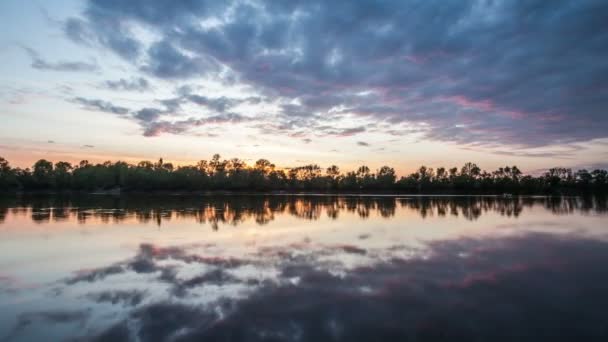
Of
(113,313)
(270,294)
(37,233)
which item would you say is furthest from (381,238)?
(37,233)

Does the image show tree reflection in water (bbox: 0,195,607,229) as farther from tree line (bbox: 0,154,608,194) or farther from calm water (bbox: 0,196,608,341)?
tree line (bbox: 0,154,608,194)

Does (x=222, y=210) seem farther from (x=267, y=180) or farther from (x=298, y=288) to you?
(x=267, y=180)

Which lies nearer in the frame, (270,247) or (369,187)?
(270,247)

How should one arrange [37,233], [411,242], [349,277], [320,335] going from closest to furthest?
[320,335], [349,277], [411,242], [37,233]

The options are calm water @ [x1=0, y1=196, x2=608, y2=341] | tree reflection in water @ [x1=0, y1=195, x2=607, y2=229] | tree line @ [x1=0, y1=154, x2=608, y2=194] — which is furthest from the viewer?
tree line @ [x1=0, y1=154, x2=608, y2=194]

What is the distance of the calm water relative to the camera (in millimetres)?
6895

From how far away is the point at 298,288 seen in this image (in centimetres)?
954

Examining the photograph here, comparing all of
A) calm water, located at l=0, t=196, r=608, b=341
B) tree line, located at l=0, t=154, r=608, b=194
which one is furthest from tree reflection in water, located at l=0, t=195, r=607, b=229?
tree line, located at l=0, t=154, r=608, b=194

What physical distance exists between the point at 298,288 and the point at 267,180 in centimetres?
12074

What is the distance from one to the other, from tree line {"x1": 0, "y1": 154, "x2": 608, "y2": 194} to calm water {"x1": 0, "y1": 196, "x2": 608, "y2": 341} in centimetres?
10250

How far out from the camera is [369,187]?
14162cm

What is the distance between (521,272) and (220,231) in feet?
49.6

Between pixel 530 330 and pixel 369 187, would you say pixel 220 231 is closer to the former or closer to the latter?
pixel 530 330

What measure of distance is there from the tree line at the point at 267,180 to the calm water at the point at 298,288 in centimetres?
10250
